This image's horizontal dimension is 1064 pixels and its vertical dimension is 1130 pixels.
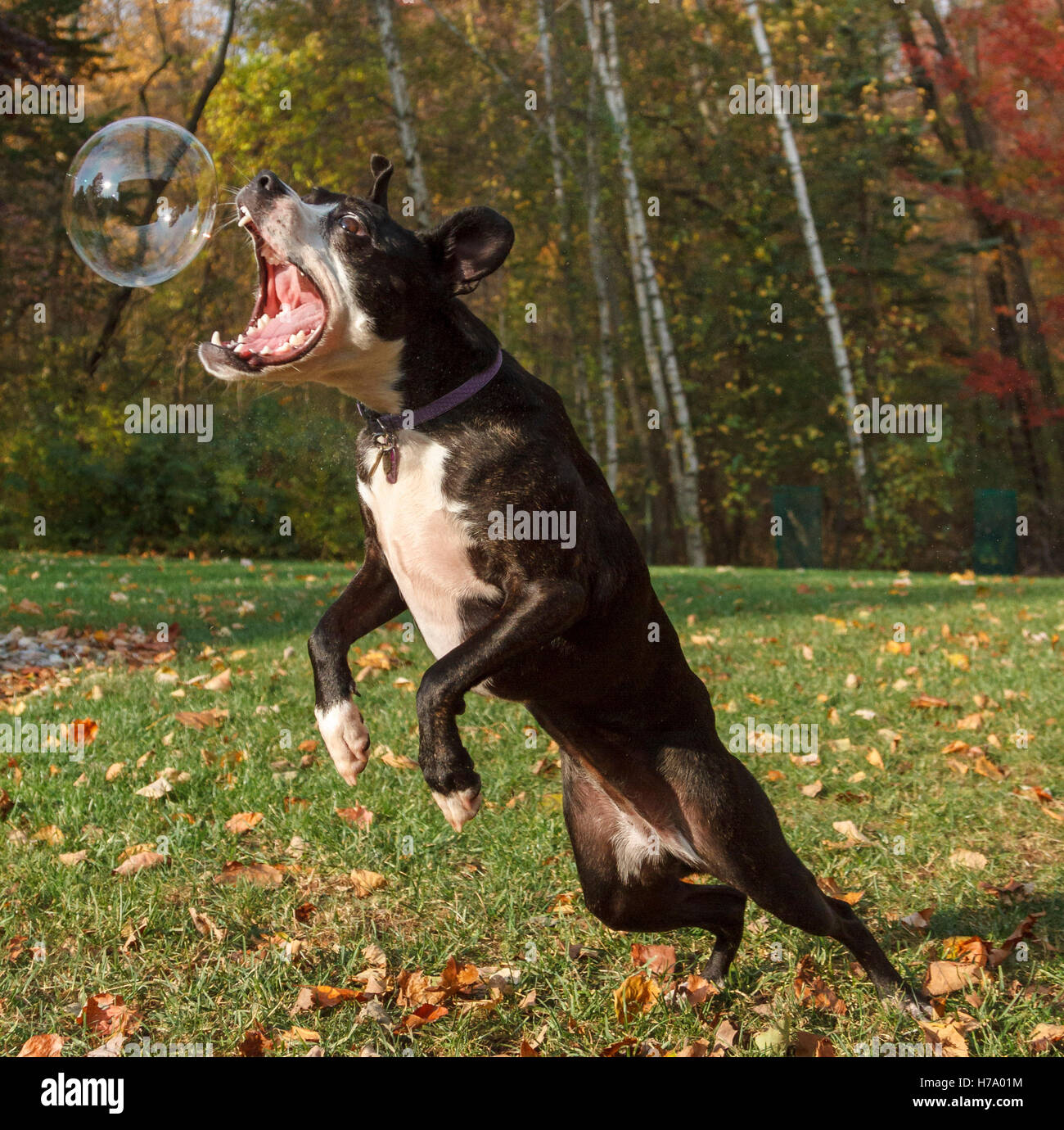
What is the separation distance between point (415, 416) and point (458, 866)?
6.23 ft

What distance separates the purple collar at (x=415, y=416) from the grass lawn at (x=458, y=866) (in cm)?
146

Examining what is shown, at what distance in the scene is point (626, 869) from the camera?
298 cm

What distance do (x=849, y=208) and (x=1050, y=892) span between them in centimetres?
1890

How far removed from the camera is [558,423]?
273 cm

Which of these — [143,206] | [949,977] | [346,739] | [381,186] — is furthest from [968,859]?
[143,206]

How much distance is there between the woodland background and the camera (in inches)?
641

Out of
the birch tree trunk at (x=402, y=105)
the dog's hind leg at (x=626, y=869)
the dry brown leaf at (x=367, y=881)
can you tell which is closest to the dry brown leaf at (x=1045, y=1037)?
the dog's hind leg at (x=626, y=869)

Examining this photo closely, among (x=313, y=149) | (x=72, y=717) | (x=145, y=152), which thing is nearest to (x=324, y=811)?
(x=72, y=717)

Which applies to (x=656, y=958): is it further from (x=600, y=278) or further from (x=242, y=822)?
(x=600, y=278)

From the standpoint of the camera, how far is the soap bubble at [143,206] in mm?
3787

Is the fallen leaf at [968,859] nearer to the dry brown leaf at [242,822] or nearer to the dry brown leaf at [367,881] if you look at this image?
the dry brown leaf at [367,881]

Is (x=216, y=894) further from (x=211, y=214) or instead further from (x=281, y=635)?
(x=281, y=635)

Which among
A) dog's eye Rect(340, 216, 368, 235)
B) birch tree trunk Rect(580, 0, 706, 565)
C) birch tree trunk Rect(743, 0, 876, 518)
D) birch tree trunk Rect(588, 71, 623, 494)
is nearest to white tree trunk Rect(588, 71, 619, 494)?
birch tree trunk Rect(588, 71, 623, 494)

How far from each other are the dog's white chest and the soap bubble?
1.45 m
